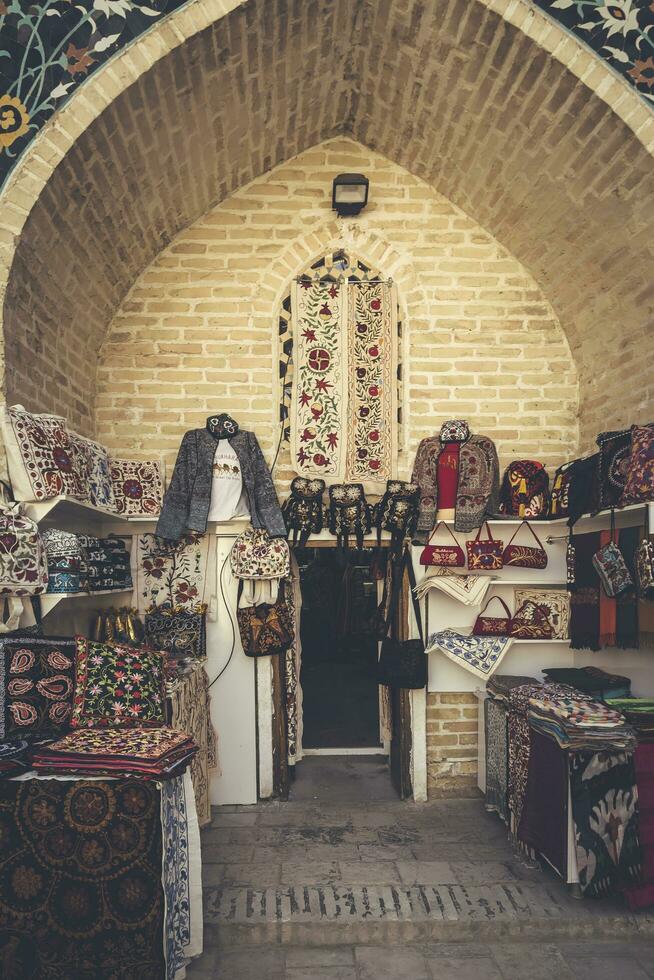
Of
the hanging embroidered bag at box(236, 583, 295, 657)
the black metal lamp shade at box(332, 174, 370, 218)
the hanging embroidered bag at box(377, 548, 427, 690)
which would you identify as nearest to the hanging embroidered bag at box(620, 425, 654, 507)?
the hanging embroidered bag at box(377, 548, 427, 690)

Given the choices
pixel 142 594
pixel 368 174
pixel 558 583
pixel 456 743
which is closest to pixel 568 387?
pixel 558 583

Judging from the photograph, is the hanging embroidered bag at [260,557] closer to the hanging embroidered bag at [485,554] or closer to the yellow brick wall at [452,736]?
the hanging embroidered bag at [485,554]

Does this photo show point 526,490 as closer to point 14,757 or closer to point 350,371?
point 350,371

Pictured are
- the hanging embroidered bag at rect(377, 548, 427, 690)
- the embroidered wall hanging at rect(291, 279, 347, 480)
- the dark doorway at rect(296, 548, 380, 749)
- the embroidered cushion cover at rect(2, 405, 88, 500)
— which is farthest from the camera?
the dark doorway at rect(296, 548, 380, 749)

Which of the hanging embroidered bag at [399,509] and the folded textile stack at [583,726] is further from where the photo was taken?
the hanging embroidered bag at [399,509]

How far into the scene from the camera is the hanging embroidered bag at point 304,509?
474 centimetres

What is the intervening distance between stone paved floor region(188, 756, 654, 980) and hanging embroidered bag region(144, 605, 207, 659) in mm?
1223

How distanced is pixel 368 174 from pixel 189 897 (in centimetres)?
483

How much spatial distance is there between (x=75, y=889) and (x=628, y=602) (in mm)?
3214

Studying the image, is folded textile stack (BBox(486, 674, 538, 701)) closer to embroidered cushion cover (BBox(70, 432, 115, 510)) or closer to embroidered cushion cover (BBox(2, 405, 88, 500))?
embroidered cushion cover (BBox(70, 432, 115, 510))

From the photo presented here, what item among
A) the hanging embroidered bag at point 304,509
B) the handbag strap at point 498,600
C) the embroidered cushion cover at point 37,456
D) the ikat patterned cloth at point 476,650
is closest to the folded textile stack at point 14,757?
the embroidered cushion cover at point 37,456

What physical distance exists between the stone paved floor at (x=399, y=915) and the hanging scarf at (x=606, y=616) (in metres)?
1.37

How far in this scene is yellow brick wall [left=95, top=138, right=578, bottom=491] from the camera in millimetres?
4926

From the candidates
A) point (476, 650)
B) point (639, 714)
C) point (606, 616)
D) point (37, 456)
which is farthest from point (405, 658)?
point (37, 456)
